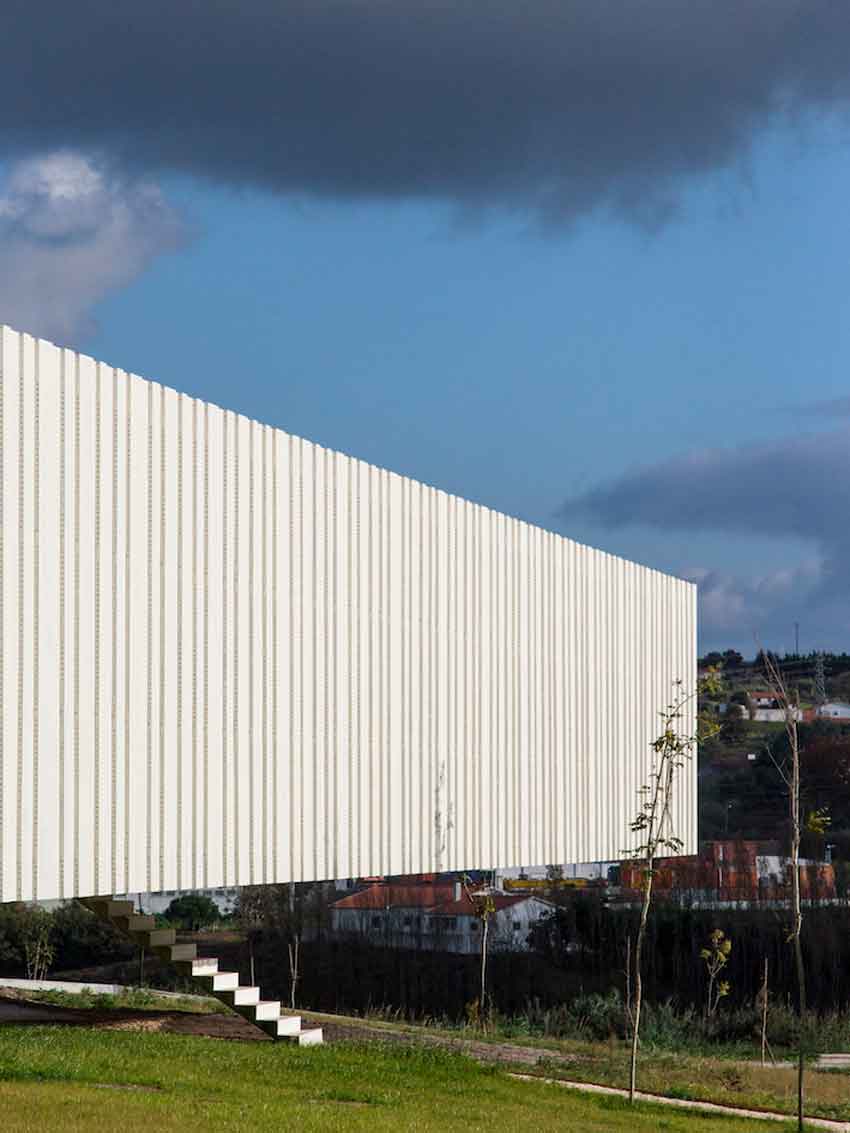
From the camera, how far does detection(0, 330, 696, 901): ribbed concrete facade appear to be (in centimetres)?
1288

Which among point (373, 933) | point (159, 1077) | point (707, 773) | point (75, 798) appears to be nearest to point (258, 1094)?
point (159, 1077)

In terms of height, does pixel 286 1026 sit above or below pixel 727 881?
above

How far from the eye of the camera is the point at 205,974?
15469 millimetres

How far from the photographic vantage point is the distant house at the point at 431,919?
30.8m

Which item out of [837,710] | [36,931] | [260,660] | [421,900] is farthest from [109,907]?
[837,710]

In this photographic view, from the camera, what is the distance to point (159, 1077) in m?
11.2

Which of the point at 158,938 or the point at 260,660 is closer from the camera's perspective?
the point at 158,938

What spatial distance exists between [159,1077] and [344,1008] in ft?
59.0

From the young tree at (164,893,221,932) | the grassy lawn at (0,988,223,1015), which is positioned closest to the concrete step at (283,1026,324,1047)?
the grassy lawn at (0,988,223,1015)

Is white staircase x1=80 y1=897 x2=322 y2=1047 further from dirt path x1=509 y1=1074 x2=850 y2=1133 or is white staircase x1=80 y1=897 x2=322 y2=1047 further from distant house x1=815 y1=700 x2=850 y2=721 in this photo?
distant house x1=815 y1=700 x2=850 y2=721

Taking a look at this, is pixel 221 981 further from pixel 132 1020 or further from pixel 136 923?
pixel 132 1020

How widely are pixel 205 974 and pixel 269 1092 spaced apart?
451 centimetres

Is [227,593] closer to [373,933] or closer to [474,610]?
[474,610]

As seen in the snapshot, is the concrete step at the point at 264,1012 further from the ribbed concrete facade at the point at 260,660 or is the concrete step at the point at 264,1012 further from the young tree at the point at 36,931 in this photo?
the young tree at the point at 36,931
